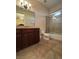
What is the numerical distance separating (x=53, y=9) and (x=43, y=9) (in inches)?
16.0

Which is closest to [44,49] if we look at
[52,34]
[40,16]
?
[52,34]

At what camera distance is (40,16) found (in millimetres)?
2146

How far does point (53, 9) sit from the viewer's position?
172 centimetres
